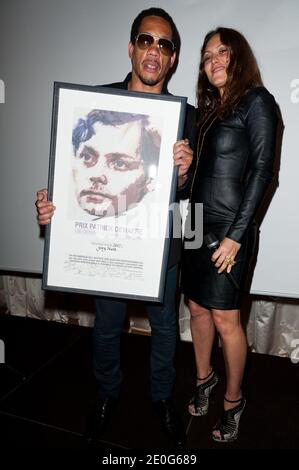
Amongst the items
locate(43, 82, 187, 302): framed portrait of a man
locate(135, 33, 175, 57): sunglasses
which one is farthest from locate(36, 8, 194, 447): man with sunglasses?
locate(43, 82, 187, 302): framed portrait of a man

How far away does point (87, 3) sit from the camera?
1861mm

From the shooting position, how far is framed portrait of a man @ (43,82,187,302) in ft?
4.05

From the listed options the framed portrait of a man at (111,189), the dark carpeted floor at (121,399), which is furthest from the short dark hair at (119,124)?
the dark carpeted floor at (121,399)

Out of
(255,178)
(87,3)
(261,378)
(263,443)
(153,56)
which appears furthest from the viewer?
(261,378)

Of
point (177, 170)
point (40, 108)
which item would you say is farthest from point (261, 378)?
point (40, 108)

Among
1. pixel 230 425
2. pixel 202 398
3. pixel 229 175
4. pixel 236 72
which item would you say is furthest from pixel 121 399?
pixel 236 72

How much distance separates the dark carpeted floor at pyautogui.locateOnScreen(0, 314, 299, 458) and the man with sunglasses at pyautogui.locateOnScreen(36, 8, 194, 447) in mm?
111

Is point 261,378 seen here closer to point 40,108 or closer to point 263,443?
point 263,443

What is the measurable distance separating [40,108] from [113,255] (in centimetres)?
117

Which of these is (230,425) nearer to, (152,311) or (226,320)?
(226,320)

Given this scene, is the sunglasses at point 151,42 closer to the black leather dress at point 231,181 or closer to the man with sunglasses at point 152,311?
the man with sunglasses at point 152,311

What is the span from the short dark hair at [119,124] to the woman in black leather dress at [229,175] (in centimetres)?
23

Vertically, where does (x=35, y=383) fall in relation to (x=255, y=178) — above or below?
below

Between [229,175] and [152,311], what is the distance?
0.64 meters
